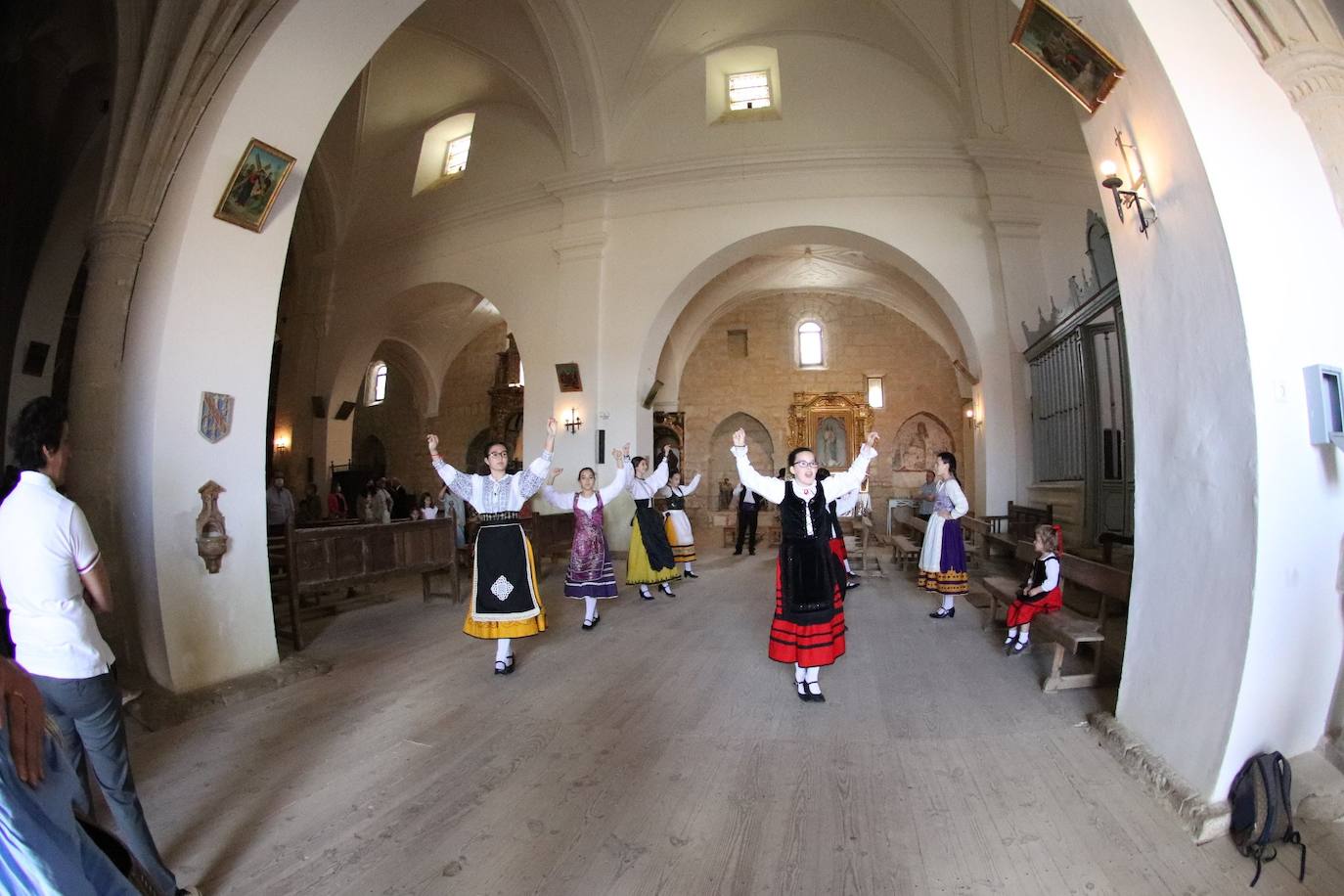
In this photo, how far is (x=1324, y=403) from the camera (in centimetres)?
246

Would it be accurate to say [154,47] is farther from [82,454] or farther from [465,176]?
[465,176]

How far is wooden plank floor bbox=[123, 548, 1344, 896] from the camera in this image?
237 centimetres

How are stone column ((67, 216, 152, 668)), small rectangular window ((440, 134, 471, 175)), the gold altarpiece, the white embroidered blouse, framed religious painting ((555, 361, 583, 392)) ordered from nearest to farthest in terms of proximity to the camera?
the white embroidered blouse
stone column ((67, 216, 152, 668))
framed religious painting ((555, 361, 583, 392))
small rectangular window ((440, 134, 471, 175))
the gold altarpiece

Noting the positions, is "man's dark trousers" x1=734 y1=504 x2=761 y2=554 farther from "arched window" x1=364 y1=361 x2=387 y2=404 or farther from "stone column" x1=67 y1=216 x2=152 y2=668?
"arched window" x1=364 y1=361 x2=387 y2=404

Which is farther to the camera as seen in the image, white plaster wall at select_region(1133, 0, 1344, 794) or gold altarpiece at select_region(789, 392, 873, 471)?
gold altarpiece at select_region(789, 392, 873, 471)

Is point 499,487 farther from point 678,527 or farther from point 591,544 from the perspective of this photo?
point 678,527

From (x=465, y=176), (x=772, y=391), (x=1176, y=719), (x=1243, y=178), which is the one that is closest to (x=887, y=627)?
(x=1176, y=719)

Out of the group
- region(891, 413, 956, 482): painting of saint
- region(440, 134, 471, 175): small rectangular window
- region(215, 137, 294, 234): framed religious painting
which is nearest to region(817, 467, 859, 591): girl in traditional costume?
region(215, 137, 294, 234): framed religious painting

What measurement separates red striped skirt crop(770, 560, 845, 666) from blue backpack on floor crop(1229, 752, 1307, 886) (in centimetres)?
207

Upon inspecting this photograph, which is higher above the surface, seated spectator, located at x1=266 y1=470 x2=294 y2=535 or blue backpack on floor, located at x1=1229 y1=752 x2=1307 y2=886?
seated spectator, located at x1=266 y1=470 x2=294 y2=535

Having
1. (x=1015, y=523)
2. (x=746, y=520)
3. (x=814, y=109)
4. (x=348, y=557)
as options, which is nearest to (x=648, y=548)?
(x=348, y=557)

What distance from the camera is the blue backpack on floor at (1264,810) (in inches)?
92.7

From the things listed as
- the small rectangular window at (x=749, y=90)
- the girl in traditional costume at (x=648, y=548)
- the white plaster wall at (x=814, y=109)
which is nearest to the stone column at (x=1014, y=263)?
the white plaster wall at (x=814, y=109)

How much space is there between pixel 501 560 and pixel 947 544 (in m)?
4.63
